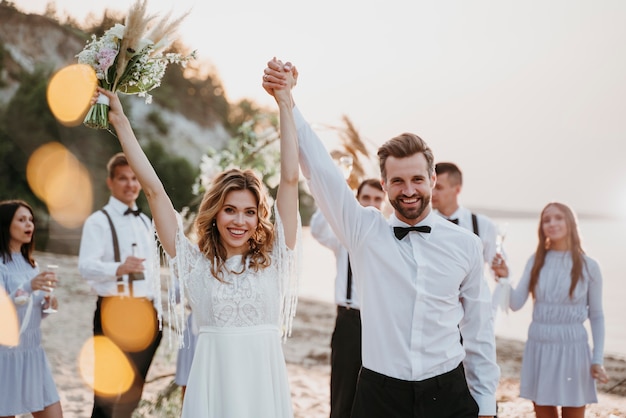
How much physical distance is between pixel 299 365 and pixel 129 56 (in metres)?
7.91

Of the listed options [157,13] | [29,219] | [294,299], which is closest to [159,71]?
[157,13]

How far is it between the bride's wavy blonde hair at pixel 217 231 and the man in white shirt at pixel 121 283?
203 centimetres

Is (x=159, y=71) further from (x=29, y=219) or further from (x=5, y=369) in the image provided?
(x=5, y=369)

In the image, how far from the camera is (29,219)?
15.5ft

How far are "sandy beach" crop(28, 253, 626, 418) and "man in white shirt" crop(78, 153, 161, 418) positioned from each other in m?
0.38

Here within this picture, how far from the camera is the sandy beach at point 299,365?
21.3 feet

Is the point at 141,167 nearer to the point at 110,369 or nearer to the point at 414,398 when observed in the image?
the point at 414,398

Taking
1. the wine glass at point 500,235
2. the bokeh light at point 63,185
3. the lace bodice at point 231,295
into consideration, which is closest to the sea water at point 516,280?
the wine glass at point 500,235

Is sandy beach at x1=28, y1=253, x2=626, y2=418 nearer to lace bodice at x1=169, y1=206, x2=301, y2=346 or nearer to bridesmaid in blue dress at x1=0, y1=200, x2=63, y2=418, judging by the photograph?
lace bodice at x1=169, y1=206, x2=301, y2=346

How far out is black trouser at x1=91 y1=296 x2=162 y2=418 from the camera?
4984 millimetres

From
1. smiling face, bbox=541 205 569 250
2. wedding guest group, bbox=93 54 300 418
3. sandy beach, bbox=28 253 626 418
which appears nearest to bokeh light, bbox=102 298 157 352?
sandy beach, bbox=28 253 626 418

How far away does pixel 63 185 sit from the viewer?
25672 millimetres

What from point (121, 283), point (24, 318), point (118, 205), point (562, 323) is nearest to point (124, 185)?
point (118, 205)

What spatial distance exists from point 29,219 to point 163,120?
25975 mm
